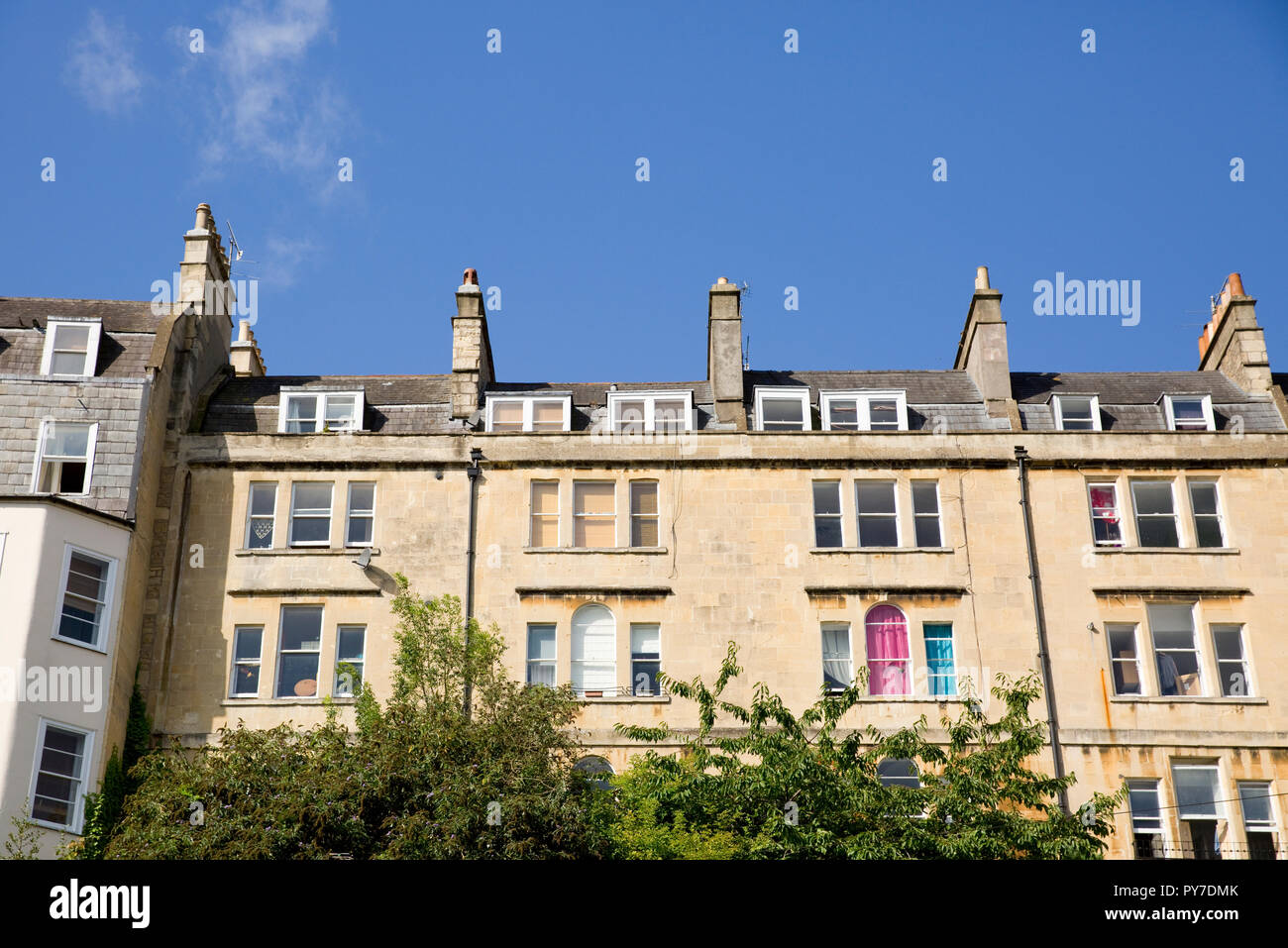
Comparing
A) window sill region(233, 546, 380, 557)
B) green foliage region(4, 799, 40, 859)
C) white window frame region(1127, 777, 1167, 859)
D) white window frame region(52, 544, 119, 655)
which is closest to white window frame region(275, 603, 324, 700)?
window sill region(233, 546, 380, 557)

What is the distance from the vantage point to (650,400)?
38469 millimetres

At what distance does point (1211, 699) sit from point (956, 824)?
1017 centimetres

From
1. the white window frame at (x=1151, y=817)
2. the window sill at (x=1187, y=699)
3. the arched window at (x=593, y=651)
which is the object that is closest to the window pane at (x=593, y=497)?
the arched window at (x=593, y=651)

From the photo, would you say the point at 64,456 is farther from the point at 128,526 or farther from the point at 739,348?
the point at 739,348

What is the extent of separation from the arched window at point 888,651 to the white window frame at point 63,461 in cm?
1791

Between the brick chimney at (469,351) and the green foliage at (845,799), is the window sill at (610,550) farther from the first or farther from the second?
the green foliage at (845,799)

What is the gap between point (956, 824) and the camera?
2716cm

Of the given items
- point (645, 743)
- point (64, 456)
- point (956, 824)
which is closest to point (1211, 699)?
point (956, 824)

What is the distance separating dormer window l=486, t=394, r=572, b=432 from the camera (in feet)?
125

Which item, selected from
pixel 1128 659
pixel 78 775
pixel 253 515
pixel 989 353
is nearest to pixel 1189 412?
pixel 989 353

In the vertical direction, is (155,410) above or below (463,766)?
above

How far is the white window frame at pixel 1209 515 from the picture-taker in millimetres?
36188

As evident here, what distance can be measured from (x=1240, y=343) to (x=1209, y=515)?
603 cm

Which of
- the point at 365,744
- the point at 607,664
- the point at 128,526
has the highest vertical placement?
the point at 128,526
